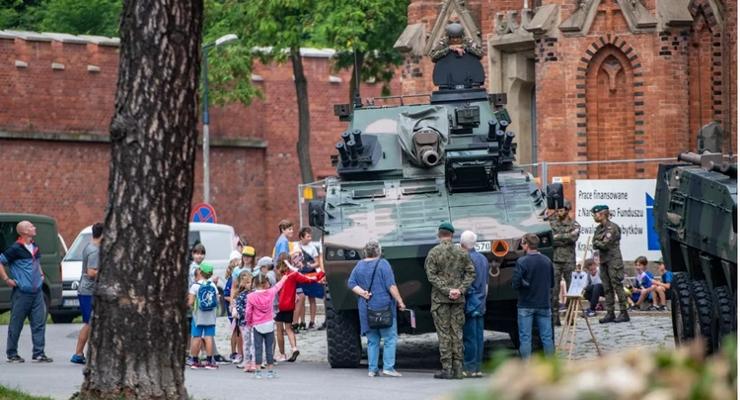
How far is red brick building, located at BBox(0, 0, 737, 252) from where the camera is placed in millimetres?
29844

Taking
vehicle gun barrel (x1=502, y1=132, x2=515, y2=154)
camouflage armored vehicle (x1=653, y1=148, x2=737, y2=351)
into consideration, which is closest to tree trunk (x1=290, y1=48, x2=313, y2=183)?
vehicle gun barrel (x1=502, y1=132, x2=515, y2=154)

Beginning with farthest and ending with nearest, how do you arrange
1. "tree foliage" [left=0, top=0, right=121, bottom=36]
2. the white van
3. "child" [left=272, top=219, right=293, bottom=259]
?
"tree foliage" [left=0, top=0, right=121, bottom=36]
the white van
"child" [left=272, top=219, right=293, bottom=259]

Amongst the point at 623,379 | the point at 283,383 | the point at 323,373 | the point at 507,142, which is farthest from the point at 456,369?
the point at 623,379

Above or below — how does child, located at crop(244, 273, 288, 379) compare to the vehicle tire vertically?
above

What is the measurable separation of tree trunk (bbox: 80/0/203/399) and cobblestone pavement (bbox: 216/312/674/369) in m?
7.84

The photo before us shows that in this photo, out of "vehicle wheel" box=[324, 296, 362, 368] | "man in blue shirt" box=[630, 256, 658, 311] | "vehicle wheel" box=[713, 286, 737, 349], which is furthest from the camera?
"man in blue shirt" box=[630, 256, 658, 311]

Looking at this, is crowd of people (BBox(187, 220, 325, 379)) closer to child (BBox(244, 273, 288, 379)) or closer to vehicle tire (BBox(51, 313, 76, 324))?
child (BBox(244, 273, 288, 379))

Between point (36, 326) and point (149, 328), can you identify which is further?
point (36, 326)

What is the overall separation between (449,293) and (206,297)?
9.66ft

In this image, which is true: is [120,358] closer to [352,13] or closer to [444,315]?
[444,315]

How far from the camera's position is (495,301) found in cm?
1712

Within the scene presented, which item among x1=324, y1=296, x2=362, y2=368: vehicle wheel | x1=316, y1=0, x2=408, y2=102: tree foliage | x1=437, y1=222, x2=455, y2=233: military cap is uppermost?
x1=316, y1=0, x2=408, y2=102: tree foliage

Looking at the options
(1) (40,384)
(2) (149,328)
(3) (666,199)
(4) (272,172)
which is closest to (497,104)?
(3) (666,199)

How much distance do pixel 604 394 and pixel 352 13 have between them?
3541cm
